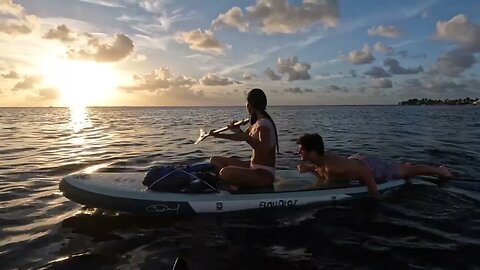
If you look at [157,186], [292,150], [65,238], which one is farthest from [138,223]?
[292,150]

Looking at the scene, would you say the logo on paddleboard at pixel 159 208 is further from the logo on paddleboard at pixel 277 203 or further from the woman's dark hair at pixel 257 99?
the woman's dark hair at pixel 257 99

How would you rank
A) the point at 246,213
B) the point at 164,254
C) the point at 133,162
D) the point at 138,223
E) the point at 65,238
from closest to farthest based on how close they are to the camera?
the point at 164,254, the point at 65,238, the point at 138,223, the point at 246,213, the point at 133,162

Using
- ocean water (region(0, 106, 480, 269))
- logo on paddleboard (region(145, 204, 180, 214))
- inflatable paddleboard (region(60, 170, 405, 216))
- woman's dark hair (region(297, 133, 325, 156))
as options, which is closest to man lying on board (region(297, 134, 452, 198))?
woman's dark hair (region(297, 133, 325, 156))

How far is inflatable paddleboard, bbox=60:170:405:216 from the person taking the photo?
6785 millimetres

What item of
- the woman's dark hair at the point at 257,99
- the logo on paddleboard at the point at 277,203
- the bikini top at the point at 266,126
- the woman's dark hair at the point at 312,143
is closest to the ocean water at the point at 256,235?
the logo on paddleboard at the point at 277,203

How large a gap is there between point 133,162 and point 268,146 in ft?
23.4

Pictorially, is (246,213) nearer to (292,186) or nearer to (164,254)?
(292,186)

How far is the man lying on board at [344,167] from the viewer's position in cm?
766

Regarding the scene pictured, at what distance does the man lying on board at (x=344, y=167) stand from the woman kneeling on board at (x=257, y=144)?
2.61 feet

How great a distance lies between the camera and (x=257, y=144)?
7.17 metres

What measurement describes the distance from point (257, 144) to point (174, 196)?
71.0 inches

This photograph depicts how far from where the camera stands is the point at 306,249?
5680mm

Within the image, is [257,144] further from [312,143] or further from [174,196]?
[174,196]

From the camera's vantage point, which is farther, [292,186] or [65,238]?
[292,186]
